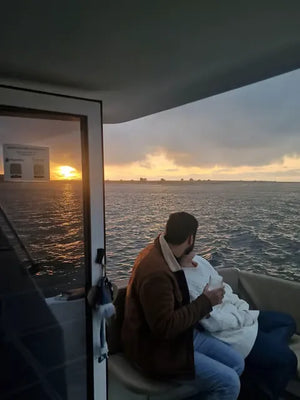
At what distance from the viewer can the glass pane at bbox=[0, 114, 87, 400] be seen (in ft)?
4.48

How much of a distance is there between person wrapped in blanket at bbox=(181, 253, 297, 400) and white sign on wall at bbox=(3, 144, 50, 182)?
0.87 metres

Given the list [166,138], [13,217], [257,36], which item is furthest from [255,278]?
[257,36]

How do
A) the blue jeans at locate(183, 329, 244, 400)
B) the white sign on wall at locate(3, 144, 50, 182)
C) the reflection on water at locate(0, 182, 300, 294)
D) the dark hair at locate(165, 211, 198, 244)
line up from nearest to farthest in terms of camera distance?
1. the white sign on wall at locate(3, 144, 50, 182)
2. the blue jeans at locate(183, 329, 244, 400)
3. the dark hair at locate(165, 211, 198, 244)
4. the reflection on water at locate(0, 182, 300, 294)

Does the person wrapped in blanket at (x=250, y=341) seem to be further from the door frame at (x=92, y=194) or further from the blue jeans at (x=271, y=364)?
the door frame at (x=92, y=194)

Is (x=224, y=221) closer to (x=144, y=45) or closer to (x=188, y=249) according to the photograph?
(x=188, y=249)

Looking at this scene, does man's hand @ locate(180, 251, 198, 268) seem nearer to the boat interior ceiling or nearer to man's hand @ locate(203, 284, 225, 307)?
man's hand @ locate(203, 284, 225, 307)

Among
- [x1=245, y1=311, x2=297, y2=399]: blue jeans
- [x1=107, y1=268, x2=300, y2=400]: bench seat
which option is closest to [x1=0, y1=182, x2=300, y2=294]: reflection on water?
[x1=107, y1=268, x2=300, y2=400]: bench seat

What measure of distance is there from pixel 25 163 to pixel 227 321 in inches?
49.7

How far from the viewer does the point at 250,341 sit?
1863mm

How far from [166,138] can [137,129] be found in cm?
36

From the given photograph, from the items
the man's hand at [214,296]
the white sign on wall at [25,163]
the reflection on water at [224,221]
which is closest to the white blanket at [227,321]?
the man's hand at [214,296]

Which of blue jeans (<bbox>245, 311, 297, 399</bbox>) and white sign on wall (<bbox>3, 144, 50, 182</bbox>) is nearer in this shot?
white sign on wall (<bbox>3, 144, 50, 182</bbox>)

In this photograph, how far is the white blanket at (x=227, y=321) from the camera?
1.81 m

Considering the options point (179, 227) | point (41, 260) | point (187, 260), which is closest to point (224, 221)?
point (187, 260)
